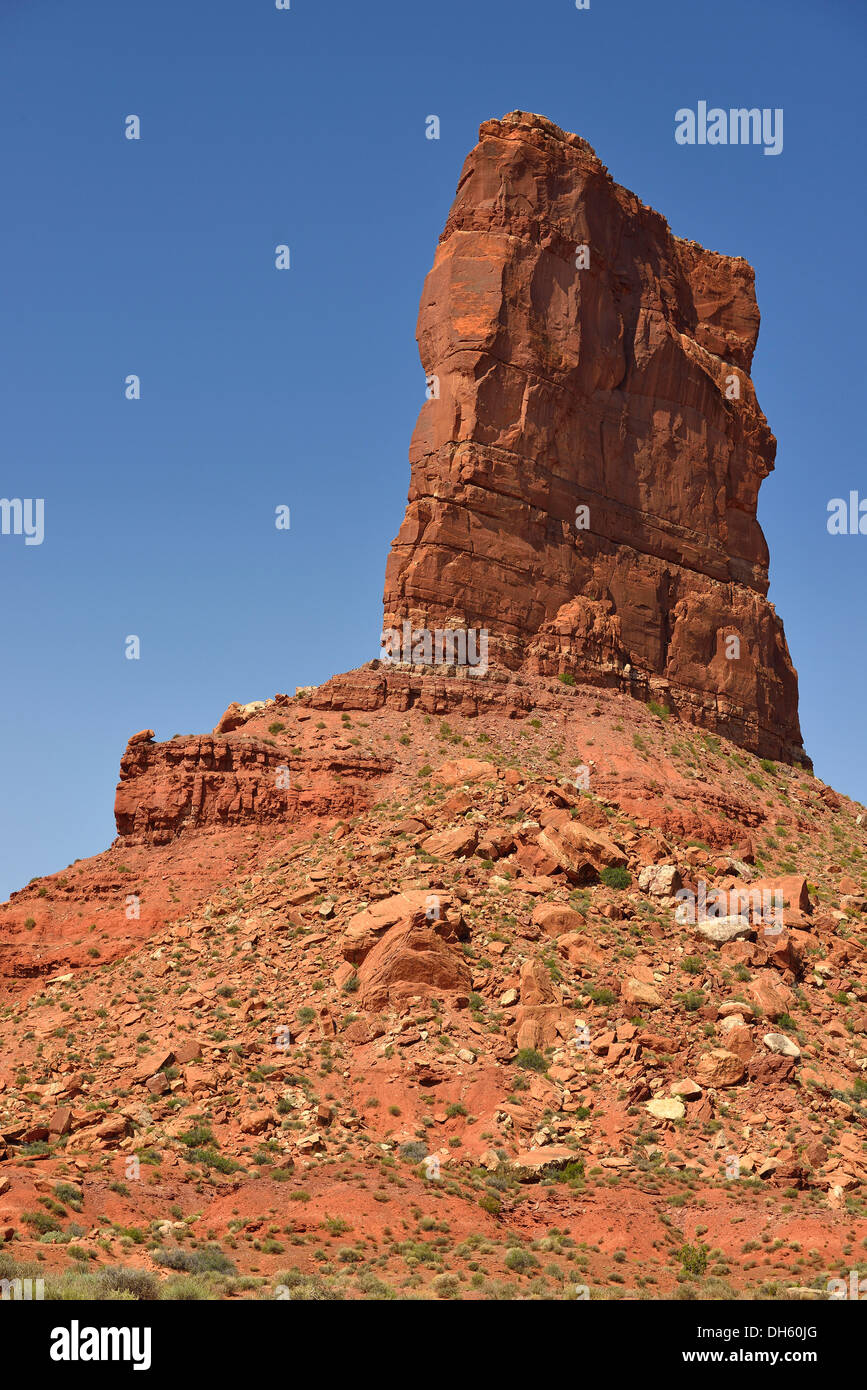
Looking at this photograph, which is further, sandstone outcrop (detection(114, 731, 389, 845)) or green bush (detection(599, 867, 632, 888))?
sandstone outcrop (detection(114, 731, 389, 845))

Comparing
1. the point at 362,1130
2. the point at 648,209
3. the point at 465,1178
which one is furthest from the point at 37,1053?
the point at 648,209

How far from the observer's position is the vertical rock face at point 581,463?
59.2 m

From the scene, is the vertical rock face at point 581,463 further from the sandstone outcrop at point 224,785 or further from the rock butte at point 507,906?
the sandstone outcrop at point 224,785

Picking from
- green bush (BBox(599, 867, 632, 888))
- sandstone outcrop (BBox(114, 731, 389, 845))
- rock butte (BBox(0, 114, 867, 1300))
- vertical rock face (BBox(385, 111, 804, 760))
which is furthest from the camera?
vertical rock face (BBox(385, 111, 804, 760))

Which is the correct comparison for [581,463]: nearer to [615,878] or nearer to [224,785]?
[224,785]

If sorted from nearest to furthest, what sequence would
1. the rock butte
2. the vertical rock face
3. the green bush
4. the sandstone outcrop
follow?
the rock butte < the green bush < the sandstone outcrop < the vertical rock face

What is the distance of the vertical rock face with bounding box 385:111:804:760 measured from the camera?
59156mm

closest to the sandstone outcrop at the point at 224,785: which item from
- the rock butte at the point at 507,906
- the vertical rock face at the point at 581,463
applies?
the rock butte at the point at 507,906

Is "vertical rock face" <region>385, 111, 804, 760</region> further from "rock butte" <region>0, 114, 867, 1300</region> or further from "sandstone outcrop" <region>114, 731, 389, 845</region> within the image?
"sandstone outcrop" <region>114, 731, 389, 845</region>

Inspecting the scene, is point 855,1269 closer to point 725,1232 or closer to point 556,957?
point 725,1232

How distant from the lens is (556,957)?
3962cm

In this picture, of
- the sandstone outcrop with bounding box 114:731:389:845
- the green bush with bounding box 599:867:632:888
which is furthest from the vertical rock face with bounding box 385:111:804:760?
the green bush with bounding box 599:867:632:888
